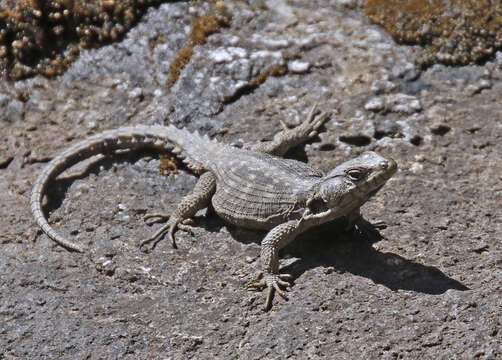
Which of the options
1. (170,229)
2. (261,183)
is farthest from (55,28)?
(261,183)

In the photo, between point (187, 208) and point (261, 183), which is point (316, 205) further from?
point (187, 208)

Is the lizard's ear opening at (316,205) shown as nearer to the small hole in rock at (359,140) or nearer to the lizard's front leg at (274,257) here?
the lizard's front leg at (274,257)

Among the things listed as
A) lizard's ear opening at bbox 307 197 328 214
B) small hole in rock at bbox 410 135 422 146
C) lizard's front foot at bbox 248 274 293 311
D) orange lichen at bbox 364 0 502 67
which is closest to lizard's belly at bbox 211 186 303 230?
lizard's ear opening at bbox 307 197 328 214

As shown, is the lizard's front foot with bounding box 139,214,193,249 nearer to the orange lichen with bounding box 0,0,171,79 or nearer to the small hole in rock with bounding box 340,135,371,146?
the small hole in rock with bounding box 340,135,371,146

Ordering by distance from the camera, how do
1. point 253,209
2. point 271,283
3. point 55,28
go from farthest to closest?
point 55,28 → point 253,209 → point 271,283

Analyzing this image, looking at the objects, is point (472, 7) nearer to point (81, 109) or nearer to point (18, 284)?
point (81, 109)

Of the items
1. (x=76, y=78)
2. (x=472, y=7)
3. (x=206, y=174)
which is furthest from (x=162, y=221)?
(x=472, y=7)
